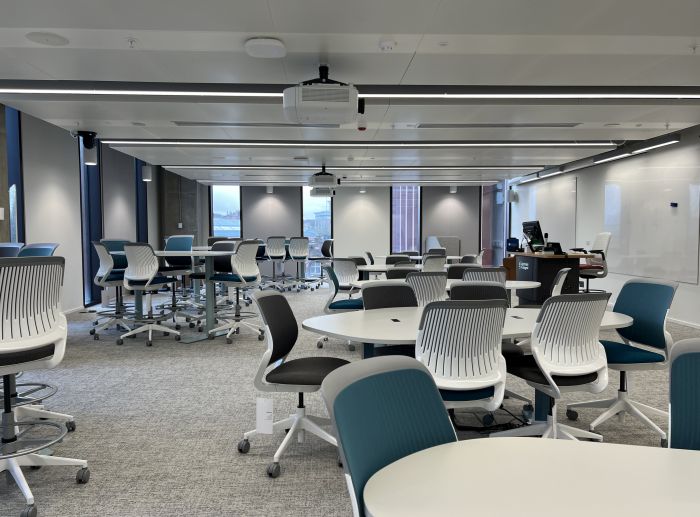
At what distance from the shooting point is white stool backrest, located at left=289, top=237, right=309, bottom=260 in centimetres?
1177

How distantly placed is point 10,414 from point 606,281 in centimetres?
1040

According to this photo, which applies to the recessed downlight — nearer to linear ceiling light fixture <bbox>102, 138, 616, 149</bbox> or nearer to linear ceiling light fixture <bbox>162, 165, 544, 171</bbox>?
linear ceiling light fixture <bbox>102, 138, 616, 149</bbox>

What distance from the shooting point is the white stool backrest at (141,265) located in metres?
5.74

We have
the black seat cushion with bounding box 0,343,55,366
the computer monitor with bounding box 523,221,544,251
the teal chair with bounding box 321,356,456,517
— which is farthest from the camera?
the computer monitor with bounding box 523,221,544,251

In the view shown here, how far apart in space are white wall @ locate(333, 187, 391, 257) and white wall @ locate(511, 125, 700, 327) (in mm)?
6932

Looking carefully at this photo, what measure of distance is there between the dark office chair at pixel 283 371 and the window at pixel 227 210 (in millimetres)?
13330

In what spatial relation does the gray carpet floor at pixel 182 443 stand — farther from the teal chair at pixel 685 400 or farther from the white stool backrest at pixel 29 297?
the teal chair at pixel 685 400

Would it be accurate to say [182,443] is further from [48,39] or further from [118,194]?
[118,194]

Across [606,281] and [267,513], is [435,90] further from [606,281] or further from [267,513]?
[606,281]

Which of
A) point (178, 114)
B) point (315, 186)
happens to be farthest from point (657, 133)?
point (178, 114)

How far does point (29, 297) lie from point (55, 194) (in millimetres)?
6321

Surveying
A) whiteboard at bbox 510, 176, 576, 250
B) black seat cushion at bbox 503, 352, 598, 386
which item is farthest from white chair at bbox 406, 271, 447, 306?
whiteboard at bbox 510, 176, 576, 250

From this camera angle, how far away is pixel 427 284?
4371 mm

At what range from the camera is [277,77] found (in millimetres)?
5301
